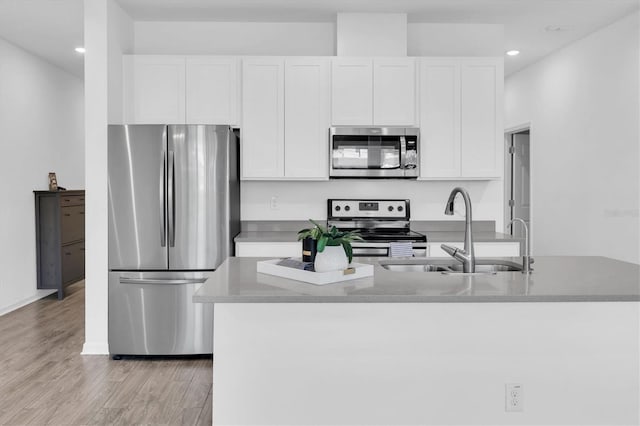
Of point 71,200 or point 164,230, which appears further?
point 71,200

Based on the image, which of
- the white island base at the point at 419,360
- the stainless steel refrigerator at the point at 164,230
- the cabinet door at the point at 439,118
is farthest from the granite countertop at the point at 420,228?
the white island base at the point at 419,360

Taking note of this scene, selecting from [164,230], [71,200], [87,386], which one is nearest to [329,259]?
[164,230]

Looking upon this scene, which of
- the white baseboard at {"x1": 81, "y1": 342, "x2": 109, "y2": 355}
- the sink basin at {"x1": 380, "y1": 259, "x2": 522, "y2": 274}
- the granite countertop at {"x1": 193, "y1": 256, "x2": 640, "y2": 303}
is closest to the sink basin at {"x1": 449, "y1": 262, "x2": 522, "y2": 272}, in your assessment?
the sink basin at {"x1": 380, "y1": 259, "x2": 522, "y2": 274}

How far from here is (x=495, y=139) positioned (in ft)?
14.1

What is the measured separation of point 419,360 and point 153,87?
3153 mm

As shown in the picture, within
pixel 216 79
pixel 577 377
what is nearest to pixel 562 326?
pixel 577 377

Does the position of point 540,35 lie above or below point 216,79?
above

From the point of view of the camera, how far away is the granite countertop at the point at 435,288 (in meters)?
1.95

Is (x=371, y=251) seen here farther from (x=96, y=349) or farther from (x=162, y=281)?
(x=96, y=349)

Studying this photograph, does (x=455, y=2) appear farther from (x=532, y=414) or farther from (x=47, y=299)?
(x=47, y=299)

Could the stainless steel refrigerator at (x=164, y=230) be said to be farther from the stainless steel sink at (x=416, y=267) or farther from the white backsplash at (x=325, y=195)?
the stainless steel sink at (x=416, y=267)

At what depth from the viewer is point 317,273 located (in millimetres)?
2188

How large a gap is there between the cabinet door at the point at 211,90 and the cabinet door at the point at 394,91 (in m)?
1.15

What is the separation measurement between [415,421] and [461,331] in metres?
0.42
